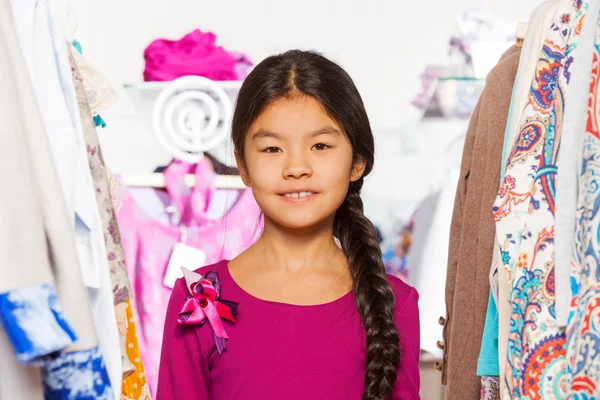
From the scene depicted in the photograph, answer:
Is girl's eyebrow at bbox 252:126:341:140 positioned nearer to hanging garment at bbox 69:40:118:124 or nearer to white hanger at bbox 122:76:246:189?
hanging garment at bbox 69:40:118:124

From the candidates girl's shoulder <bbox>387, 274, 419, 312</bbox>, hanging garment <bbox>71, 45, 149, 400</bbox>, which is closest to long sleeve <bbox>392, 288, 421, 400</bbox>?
girl's shoulder <bbox>387, 274, 419, 312</bbox>

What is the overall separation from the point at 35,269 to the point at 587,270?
659mm

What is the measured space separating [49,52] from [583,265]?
779mm

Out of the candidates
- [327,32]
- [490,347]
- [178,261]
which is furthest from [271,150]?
[327,32]

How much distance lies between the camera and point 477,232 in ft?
Answer: 5.57

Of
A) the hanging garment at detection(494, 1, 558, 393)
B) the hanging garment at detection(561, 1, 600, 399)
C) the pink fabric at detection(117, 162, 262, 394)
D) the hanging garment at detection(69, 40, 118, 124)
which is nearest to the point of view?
the hanging garment at detection(561, 1, 600, 399)

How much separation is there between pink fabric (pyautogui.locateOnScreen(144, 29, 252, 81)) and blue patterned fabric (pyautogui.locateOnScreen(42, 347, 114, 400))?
4.49 feet

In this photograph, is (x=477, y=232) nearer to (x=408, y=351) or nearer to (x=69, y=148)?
(x=408, y=351)

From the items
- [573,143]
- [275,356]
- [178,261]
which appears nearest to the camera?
[573,143]

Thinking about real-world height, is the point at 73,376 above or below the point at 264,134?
below

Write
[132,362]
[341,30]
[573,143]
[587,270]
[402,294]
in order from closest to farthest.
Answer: [587,270] < [573,143] < [402,294] < [132,362] < [341,30]

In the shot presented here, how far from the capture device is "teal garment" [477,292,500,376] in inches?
56.3

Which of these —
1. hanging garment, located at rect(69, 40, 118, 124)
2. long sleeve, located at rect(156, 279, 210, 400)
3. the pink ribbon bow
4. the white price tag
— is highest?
hanging garment, located at rect(69, 40, 118, 124)

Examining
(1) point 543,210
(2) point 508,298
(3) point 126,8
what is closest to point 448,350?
(2) point 508,298
